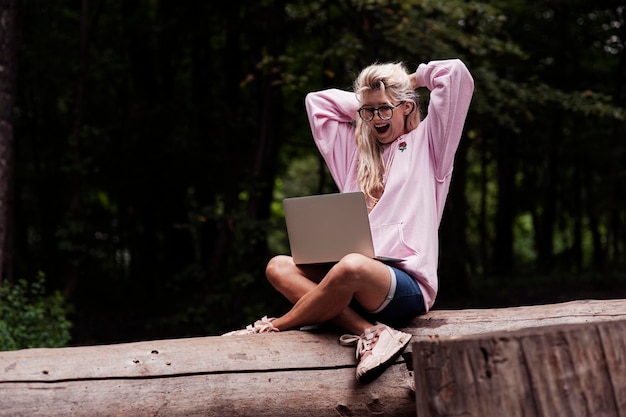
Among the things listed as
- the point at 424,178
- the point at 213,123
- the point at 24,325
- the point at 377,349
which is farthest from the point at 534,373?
the point at 213,123

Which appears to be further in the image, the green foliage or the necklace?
the green foliage

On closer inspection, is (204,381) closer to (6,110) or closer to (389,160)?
(389,160)

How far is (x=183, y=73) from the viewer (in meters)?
12.2

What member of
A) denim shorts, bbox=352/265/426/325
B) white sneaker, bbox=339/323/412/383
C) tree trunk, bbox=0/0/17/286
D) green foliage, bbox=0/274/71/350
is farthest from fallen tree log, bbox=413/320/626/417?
tree trunk, bbox=0/0/17/286

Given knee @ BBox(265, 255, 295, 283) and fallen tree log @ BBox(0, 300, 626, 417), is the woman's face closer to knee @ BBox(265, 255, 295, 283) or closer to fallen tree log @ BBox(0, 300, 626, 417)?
knee @ BBox(265, 255, 295, 283)

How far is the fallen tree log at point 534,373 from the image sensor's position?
8.26 feet

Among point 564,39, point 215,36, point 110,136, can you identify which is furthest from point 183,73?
point 564,39

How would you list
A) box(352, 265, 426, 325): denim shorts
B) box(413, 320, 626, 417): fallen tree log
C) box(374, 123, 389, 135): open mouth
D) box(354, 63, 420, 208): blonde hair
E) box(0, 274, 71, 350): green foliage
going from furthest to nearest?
box(0, 274, 71, 350): green foliage, box(374, 123, 389, 135): open mouth, box(354, 63, 420, 208): blonde hair, box(352, 265, 426, 325): denim shorts, box(413, 320, 626, 417): fallen tree log

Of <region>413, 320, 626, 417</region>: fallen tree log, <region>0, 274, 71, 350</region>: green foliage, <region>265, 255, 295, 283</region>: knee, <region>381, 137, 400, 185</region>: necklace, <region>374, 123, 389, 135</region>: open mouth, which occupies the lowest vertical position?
<region>0, 274, 71, 350</region>: green foliage

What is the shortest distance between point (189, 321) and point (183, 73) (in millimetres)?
4886

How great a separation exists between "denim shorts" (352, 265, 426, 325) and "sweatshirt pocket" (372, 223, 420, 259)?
10 cm

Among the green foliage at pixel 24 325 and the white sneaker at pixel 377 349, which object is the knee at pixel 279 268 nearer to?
the white sneaker at pixel 377 349

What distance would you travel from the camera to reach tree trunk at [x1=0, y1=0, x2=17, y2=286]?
21.0 feet

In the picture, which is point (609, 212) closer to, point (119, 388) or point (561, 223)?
point (561, 223)
